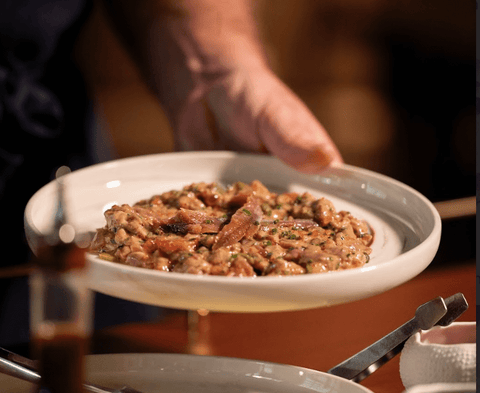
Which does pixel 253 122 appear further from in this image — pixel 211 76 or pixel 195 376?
pixel 195 376

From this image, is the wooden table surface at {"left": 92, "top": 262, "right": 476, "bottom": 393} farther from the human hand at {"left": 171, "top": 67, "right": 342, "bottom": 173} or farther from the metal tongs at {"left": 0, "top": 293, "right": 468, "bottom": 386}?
the human hand at {"left": 171, "top": 67, "right": 342, "bottom": 173}

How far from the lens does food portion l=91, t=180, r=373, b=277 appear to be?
33.8 inches

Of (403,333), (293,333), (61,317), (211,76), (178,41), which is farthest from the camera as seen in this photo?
(178,41)

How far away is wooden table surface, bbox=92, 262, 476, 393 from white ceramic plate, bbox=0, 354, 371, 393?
10.7 inches

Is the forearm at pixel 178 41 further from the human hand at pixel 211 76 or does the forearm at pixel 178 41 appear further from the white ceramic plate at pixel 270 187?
the white ceramic plate at pixel 270 187

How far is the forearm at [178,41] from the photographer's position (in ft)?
6.38

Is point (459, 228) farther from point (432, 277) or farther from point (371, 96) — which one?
point (432, 277)

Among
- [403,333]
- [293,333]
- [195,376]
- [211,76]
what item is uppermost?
[211,76]

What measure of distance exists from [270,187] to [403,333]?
0.60 metres

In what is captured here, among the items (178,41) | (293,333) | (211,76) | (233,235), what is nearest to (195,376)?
(233,235)

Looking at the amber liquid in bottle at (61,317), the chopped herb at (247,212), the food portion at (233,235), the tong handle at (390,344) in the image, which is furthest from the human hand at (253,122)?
the amber liquid in bottle at (61,317)

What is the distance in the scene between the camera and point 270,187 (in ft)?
4.39

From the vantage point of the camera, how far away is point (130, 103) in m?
4.21

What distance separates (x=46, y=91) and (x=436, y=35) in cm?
388
